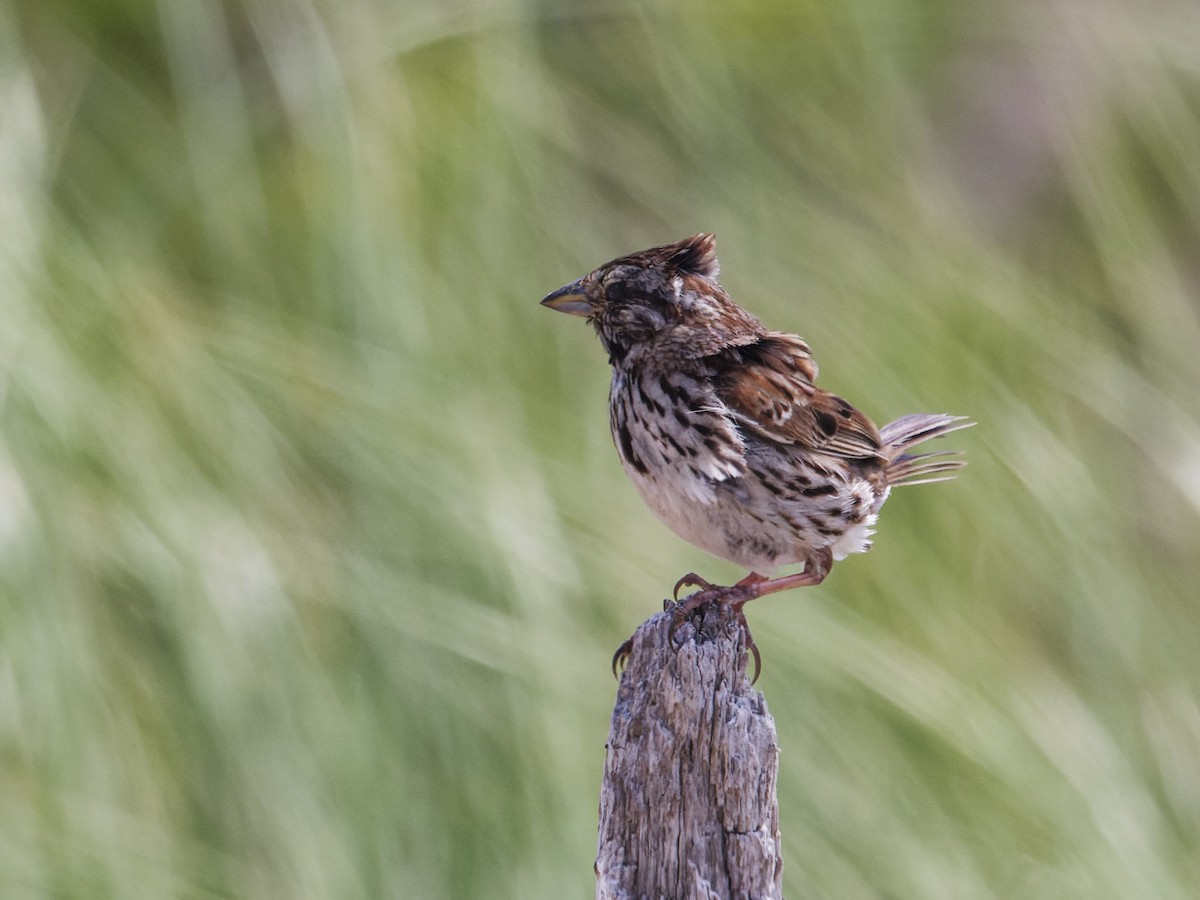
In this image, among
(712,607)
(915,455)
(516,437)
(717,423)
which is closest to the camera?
(712,607)

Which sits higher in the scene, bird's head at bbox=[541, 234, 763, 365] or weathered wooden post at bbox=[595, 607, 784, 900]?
bird's head at bbox=[541, 234, 763, 365]

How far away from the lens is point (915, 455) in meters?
3.02

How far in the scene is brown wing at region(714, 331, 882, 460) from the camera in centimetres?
258

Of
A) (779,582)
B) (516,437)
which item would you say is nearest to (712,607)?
(779,582)

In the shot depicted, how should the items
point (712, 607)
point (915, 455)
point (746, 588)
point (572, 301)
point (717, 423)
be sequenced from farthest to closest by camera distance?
point (915, 455) < point (572, 301) < point (717, 423) < point (746, 588) < point (712, 607)

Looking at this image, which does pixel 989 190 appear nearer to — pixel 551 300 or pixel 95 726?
pixel 551 300

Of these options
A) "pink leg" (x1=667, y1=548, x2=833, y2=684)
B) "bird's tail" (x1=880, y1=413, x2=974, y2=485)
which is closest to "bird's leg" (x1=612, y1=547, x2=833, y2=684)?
"pink leg" (x1=667, y1=548, x2=833, y2=684)

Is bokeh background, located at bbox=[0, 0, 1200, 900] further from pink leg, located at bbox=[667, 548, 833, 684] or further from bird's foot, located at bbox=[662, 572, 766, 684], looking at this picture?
bird's foot, located at bbox=[662, 572, 766, 684]

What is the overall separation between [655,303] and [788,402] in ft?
0.95

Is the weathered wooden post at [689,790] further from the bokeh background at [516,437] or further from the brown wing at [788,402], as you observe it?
the bokeh background at [516,437]

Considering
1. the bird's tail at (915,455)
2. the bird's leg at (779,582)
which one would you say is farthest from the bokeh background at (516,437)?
the bird's leg at (779,582)

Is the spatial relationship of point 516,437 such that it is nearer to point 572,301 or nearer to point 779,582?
point 572,301

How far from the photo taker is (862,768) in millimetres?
3357

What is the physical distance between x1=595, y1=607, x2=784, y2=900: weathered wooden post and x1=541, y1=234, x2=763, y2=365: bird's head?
844mm
